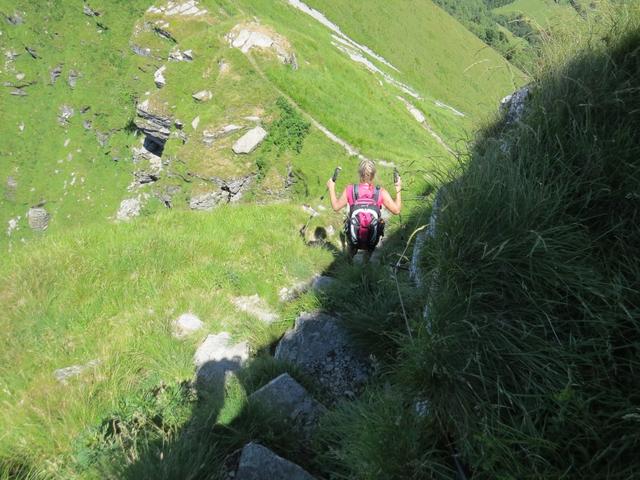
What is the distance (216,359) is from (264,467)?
244 cm

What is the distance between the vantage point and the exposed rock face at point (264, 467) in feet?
9.75

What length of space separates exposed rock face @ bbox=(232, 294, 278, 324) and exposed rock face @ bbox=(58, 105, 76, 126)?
7153 centimetres

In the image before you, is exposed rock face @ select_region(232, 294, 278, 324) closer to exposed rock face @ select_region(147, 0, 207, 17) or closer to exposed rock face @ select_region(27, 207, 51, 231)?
exposed rock face @ select_region(147, 0, 207, 17)

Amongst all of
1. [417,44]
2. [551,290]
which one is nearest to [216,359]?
[551,290]

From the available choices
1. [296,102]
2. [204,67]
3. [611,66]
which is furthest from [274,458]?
[204,67]

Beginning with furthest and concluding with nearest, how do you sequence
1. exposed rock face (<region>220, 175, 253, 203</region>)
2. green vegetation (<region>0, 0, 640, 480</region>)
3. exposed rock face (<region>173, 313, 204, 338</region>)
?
1. exposed rock face (<region>220, 175, 253, 203</region>)
2. exposed rock face (<region>173, 313, 204, 338</region>)
3. green vegetation (<region>0, 0, 640, 480</region>)

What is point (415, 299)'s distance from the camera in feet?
12.9

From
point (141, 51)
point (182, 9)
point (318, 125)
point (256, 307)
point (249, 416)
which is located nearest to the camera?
point (249, 416)

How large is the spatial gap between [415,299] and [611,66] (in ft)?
9.00

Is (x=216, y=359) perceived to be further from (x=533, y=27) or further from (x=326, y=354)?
(x=533, y=27)

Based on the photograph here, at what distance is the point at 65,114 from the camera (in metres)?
62.9

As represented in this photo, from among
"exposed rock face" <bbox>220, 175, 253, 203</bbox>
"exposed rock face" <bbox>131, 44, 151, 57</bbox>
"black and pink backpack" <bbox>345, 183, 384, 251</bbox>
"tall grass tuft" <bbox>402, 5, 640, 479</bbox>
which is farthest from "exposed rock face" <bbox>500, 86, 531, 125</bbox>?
"exposed rock face" <bbox>131, 44, 151, 57</bbox>

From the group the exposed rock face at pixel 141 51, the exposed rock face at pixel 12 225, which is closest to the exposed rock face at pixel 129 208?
the exposed rock face at pixel 141 51

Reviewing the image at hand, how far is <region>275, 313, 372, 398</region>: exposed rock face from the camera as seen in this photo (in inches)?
172
